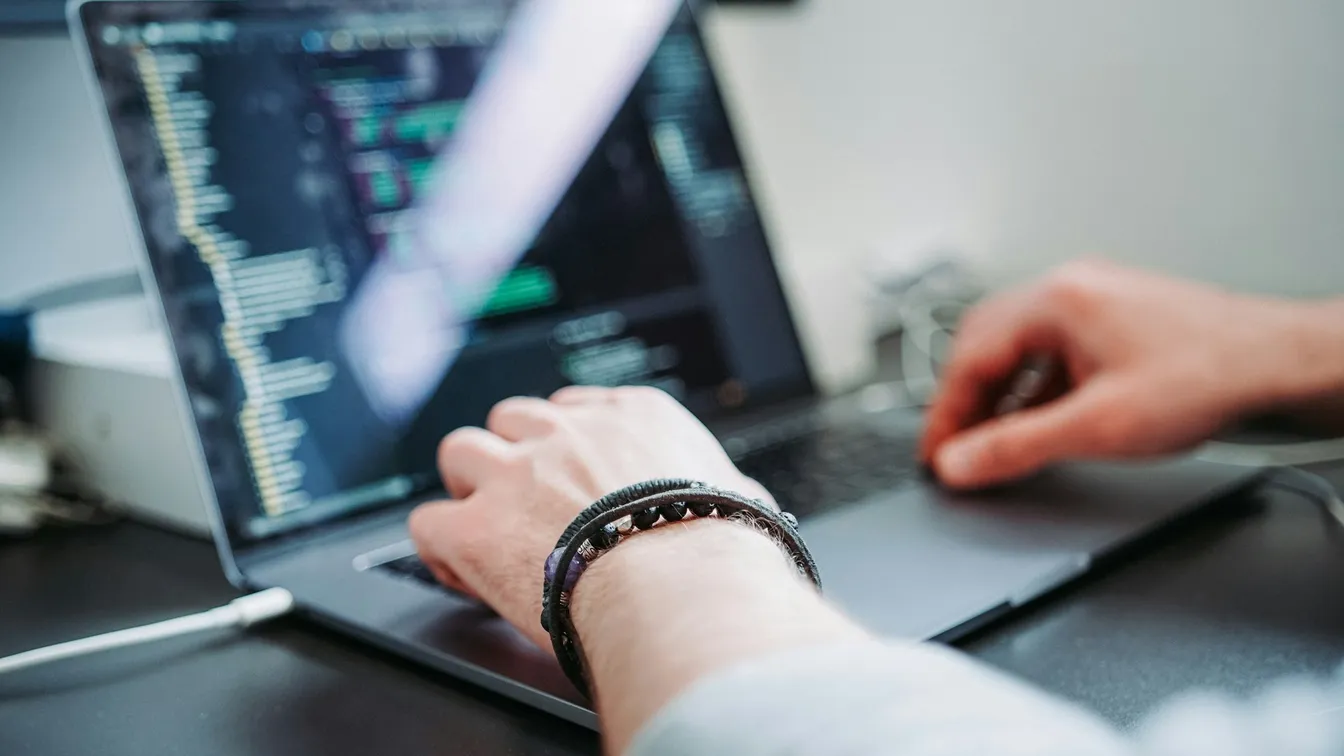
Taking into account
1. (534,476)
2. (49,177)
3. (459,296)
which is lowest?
(534,476)

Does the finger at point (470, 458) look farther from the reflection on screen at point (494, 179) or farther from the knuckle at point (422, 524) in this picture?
the reflection on screen at point (494, 179)

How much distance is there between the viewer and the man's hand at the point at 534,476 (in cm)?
46

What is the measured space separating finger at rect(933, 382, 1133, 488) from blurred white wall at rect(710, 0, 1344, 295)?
454 millimetres

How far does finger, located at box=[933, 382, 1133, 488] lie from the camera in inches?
25.0

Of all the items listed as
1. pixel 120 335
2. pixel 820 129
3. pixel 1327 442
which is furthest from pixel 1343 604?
pixel 820 129

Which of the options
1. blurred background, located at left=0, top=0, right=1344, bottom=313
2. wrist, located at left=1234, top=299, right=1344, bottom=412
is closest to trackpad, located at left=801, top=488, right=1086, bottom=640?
wrist, located at left=1234, top=299, right=1344, bottom=412

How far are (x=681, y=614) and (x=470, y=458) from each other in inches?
8.3

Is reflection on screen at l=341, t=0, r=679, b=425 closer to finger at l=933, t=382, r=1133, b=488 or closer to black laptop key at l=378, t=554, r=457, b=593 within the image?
black laptop key at l=378, t=554, r=457, b=593

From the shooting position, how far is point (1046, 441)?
0.64 meters

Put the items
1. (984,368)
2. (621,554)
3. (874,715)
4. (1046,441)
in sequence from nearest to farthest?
(874,715)
(621,554)
(1046,441)
(984,368)

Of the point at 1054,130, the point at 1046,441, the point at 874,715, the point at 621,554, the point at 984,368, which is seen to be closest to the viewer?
the point at 874,715

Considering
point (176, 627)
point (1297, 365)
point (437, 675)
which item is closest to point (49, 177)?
point (176, 627)

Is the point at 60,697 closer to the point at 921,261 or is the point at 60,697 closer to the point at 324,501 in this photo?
the point at 324,501

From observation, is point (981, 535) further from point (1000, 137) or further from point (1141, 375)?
point (1000, 137)
